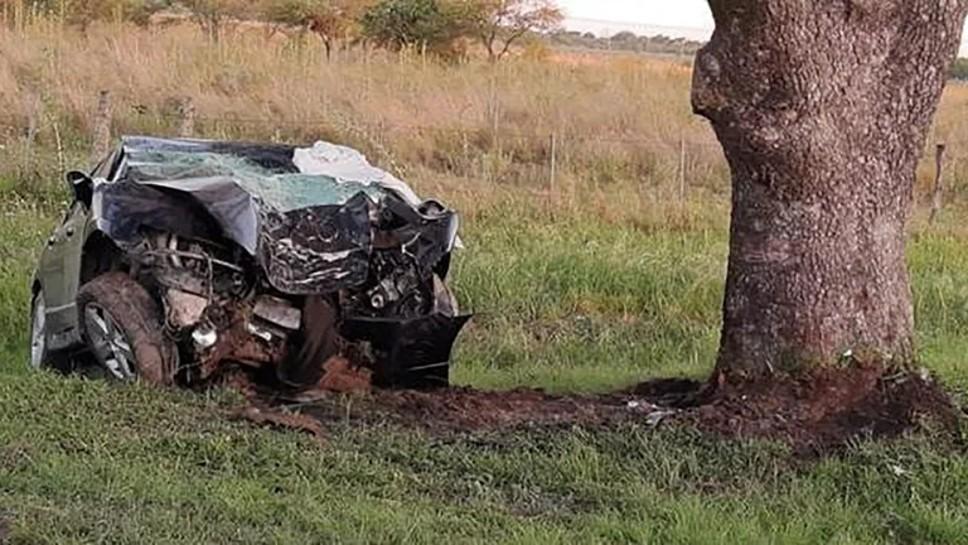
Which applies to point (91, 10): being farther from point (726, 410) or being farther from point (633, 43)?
point (726, 410)

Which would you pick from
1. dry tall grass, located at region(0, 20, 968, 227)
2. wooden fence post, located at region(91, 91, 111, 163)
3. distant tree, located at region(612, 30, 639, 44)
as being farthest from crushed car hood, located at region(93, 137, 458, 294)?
distant tree, located at region(612, 30, 639, 44)

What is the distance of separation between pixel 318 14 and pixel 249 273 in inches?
1125

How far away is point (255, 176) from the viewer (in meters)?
9.25

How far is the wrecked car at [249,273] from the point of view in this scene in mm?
8586

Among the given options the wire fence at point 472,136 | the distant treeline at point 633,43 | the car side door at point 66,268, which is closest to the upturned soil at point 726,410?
the car side door at point 66,268

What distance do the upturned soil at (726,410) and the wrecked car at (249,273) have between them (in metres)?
0.47

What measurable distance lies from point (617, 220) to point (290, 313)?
8693 mm

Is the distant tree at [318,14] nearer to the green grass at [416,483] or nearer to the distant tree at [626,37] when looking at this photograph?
the distant tree at [626,37]

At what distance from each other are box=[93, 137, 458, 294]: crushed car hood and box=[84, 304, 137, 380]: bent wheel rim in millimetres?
456

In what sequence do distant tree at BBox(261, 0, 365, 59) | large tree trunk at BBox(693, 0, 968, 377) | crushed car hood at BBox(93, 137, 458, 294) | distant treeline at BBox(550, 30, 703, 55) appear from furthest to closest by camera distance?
distant treeline at BBox(550, 30, 703, 55)
distant tree at BBox(261, 0, 365, 59)
crushed car hood at BBox(93, 137, 458, 294)
large tree trunk at BBox(693, 0, 968, 377)

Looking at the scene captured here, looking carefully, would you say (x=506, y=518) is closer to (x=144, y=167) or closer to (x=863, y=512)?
(x=863, y=512)

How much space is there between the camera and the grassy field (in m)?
5.86

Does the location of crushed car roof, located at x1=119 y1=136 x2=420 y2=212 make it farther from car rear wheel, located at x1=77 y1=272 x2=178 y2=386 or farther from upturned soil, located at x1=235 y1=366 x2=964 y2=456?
upturned soil, located at x1=235 y1=366 x2=964 y2=456

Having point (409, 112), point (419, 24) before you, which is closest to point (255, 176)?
point (409, 112)
